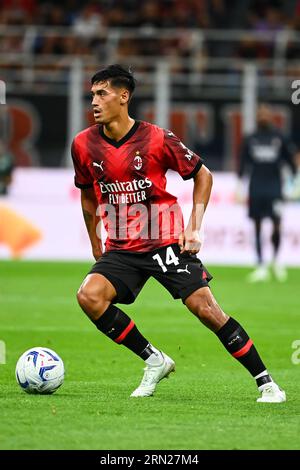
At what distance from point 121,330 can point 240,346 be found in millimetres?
811

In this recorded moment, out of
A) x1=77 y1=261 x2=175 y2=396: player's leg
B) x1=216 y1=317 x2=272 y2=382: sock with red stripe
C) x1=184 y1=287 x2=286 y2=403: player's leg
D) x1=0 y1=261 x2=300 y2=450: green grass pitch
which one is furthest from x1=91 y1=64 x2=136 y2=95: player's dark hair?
x1=0 y1=261 x2=300 y2=450: green grass pitch

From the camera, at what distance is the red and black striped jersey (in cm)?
773

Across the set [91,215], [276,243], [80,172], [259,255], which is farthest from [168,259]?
[276,243]

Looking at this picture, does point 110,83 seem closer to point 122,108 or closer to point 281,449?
point 122,108

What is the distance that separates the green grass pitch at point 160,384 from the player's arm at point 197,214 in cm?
103

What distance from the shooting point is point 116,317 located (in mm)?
7715

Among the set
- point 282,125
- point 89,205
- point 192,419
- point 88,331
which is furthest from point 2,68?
point 192,419

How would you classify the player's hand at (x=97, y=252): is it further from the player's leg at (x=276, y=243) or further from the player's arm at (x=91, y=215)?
the player's leg at (x=276, y=243)

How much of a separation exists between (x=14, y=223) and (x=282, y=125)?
600cm

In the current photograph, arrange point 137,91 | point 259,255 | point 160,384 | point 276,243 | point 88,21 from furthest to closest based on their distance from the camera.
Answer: point 88,21 < point 137,91 < point 276,243 < point 259,255 < point 160,384

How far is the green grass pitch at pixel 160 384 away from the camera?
6.25m

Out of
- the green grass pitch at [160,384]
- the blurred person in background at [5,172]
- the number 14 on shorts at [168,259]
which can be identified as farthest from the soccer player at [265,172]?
the number 14 on shorts at [168,259]

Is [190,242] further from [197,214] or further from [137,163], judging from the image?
[137,163]

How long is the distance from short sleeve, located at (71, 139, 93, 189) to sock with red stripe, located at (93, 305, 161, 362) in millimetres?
882
